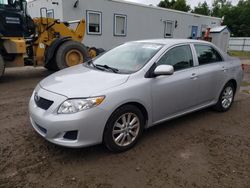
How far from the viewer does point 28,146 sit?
3287 mm

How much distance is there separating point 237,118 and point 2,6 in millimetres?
7343

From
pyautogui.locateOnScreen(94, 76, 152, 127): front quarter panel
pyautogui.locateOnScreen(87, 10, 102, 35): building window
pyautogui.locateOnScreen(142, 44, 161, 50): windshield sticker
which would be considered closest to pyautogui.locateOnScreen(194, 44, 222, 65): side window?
pyautogui.locateOnScreen(142, 44, 161, 50): windshield sticker

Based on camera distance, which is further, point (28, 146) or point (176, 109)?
point (176, 109)

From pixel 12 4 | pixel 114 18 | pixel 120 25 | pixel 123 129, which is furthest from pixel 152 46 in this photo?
pixel 120 25

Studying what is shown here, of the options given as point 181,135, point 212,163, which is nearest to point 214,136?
point 181,135

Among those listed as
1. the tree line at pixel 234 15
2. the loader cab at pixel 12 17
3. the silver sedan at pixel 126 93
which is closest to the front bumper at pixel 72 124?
the silver sedan at pixel 126 93

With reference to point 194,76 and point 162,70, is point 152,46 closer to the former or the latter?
point 162,70

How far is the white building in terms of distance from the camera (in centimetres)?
1198

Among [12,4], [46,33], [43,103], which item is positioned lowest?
[43,103]

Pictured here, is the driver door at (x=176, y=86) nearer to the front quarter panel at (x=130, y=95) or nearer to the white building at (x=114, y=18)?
the front quarter panel at (x=130, y=95)

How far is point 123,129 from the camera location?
317cm

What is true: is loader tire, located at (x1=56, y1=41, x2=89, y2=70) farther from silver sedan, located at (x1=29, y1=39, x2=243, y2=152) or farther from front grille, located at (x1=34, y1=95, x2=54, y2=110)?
front grille, located at (x1=34, y1=95, x2=54, y2=110)

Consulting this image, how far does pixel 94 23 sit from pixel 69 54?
540cm

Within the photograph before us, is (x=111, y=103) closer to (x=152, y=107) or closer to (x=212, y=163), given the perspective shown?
(x=152, y=107)
